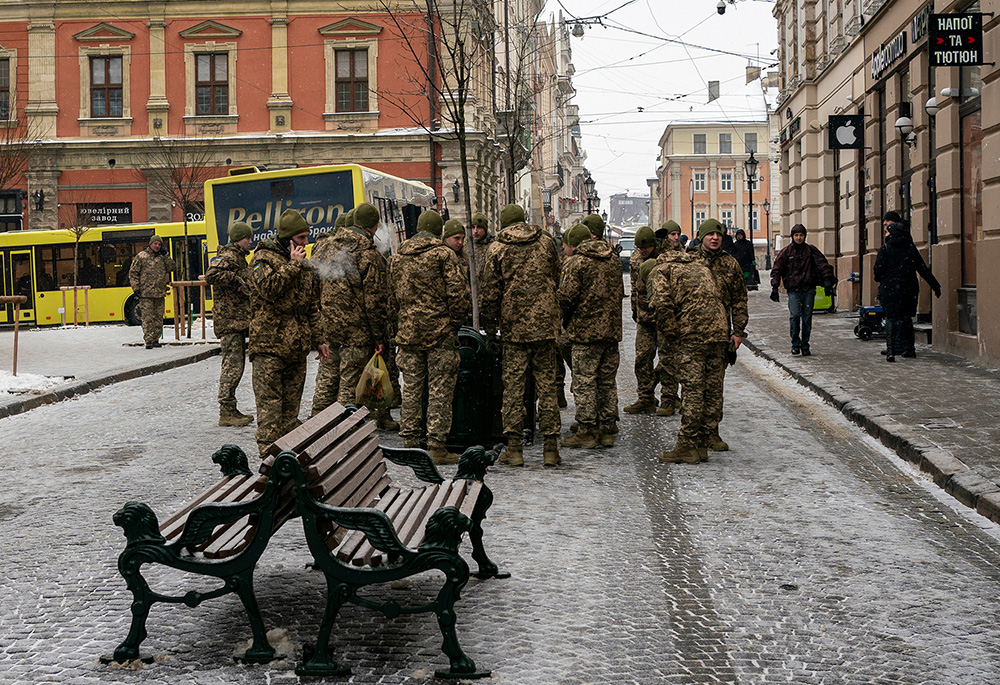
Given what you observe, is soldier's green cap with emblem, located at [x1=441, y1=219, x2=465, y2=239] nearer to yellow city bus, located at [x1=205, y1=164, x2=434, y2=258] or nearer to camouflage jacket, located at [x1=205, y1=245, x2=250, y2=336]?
camouflage jacket, located at [x1=205, y1=245, x2=250, y2=336]

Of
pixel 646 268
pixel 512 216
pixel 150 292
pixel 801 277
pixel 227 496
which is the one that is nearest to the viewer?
pixel 227 496

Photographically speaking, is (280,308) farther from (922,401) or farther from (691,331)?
(922,401)

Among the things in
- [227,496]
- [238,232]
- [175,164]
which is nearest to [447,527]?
[227,496]

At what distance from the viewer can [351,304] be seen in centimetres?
966

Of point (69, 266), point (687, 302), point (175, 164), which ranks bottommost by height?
point (687, 302)

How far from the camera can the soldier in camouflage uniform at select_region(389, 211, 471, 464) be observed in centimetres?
848

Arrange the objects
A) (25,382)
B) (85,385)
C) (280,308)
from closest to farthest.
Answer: (280,308) → (25,382) → (85,385)

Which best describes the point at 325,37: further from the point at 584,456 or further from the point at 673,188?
the point at 673,188

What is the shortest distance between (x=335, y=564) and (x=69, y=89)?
39.4 m

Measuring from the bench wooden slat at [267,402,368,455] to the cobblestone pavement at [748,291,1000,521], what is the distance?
3.98 metres

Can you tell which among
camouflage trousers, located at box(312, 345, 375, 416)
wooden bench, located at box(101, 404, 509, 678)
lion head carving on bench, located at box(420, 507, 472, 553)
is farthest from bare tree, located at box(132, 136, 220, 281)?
lion head carving on bench, located at box(420, 507, 472, 553)

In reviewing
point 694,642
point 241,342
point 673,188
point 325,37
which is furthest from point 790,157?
point 673,188

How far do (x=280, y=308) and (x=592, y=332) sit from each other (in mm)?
2534

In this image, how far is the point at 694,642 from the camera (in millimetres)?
4492
